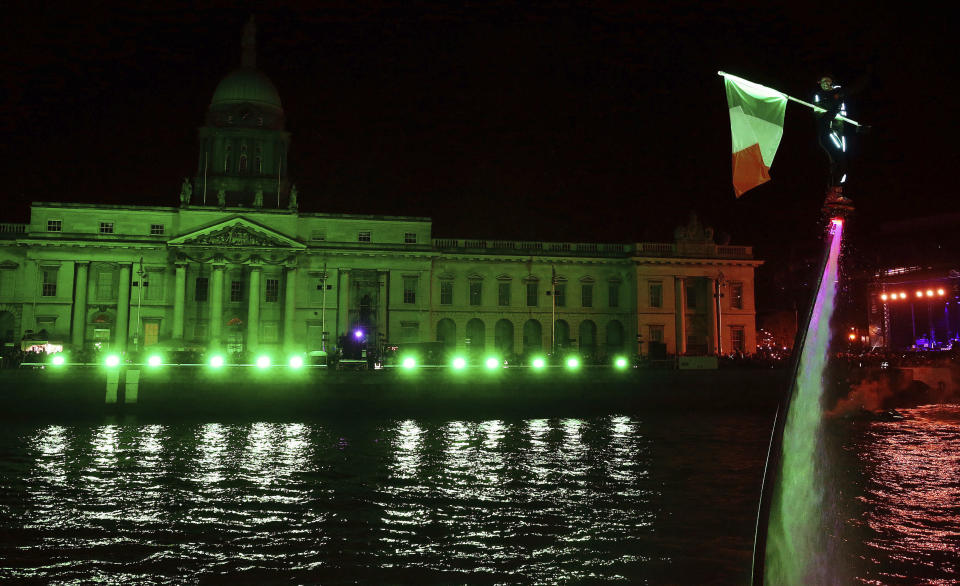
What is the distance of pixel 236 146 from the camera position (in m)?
71.6

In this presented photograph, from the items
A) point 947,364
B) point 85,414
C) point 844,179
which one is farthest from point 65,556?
point 947,364

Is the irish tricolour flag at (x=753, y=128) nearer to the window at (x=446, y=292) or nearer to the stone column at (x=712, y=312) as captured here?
the window at (x=446, y=292)

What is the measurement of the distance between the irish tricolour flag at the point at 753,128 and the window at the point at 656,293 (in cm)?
6600

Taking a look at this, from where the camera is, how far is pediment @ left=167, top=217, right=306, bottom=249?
61375mm

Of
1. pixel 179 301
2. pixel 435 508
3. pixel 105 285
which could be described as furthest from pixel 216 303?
pixel 435 508

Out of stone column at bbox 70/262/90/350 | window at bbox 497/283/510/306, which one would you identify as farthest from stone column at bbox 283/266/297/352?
window at bbox 497/283/510/306

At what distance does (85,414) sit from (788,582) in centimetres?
3853

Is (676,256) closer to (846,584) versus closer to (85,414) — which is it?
(85,414)

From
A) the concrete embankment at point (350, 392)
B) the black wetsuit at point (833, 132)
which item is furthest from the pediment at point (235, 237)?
the black wetsuit at point (833, 132)

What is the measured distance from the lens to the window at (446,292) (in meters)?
68.3

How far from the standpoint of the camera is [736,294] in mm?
71812

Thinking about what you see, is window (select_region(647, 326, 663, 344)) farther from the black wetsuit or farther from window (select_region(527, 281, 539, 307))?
the black wetsuit

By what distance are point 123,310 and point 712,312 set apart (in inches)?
1952

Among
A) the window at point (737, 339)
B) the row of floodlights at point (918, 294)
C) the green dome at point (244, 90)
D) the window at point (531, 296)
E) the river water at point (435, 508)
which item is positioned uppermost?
the green dome at point (244, 90)
